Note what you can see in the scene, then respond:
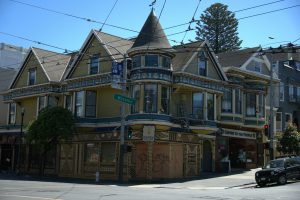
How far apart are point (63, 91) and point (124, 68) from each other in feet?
35.8

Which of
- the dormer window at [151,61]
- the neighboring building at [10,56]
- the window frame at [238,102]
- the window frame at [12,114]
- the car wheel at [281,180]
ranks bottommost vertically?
the car wheel at [281,180]

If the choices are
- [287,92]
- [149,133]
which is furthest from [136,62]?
[287,92]

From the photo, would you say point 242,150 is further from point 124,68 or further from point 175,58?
point 124,68

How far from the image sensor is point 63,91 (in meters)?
40.8

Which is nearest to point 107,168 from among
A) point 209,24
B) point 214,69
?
point 214,69

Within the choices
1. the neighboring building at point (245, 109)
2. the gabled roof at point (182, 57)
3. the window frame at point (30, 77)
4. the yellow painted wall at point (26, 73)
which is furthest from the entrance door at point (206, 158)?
the window frame at point (30, 77)

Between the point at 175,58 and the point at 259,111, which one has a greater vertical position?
the point at 175,58

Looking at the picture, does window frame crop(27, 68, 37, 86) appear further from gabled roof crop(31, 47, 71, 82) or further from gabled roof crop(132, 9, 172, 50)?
gabled roof crop(132, 9, 172, 50)

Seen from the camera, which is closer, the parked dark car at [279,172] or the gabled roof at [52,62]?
the parked dark car at [279,172]

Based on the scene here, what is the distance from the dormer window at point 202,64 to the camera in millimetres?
37188

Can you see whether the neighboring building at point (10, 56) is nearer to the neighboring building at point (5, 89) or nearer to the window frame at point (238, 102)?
the neighboring building at point (5, 89)

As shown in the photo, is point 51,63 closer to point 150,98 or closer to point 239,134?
point 150,98

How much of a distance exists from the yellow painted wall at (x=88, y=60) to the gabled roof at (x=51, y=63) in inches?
133

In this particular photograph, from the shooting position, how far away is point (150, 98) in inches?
1334
